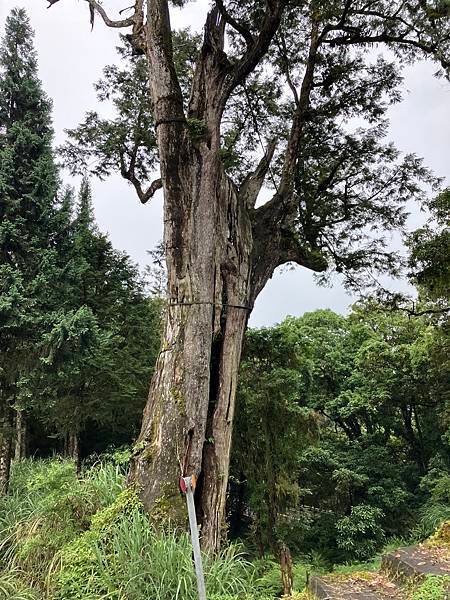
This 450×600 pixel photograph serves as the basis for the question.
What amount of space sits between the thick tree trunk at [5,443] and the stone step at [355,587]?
469 centimetres

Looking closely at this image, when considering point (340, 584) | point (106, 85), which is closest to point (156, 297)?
point (106, 85)

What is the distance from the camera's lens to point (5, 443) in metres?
7.88

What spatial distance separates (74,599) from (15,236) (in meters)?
6.73

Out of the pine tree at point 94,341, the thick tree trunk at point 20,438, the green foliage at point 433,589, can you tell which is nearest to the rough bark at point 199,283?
the green foliage at point 433,589

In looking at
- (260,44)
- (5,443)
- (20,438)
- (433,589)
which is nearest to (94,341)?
(5,443)

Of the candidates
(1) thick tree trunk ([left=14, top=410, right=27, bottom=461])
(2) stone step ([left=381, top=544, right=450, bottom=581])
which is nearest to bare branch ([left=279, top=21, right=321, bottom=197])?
(2) stone step ([left=381, top=544, right=450, bottom=581])

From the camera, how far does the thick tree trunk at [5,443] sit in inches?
284

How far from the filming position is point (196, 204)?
18.2 feet

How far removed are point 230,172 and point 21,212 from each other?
3.83 meters

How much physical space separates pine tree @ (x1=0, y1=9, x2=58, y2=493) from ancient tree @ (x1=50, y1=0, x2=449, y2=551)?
1232 mm

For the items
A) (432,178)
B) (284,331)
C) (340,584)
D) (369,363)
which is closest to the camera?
(340,584)

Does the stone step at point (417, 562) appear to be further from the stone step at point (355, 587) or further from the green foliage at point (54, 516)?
the green foliage at point (54, 516)

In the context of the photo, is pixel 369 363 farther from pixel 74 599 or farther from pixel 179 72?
pixel 74 599

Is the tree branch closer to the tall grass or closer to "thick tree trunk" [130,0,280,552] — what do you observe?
"thick tree trunk" [130,0,280,552]
